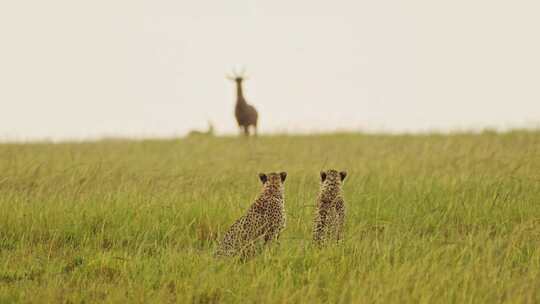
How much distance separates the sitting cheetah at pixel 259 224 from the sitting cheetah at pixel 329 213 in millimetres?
322

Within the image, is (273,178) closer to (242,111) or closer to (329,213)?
(329,213)

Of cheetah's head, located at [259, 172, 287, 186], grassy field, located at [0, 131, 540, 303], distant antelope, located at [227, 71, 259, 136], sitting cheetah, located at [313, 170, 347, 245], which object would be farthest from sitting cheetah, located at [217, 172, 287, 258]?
distant antelope, located at [227, 71, 259, 136]

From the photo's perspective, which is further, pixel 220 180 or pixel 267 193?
pixel 220 180

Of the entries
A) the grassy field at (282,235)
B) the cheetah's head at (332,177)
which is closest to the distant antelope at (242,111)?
the grassy field at (282,235)

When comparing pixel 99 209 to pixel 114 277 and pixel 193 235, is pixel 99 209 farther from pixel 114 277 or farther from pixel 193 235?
pixel 114 277

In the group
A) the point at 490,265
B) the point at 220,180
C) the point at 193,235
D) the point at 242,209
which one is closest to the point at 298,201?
the point at 242,209

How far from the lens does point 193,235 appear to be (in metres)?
7.26

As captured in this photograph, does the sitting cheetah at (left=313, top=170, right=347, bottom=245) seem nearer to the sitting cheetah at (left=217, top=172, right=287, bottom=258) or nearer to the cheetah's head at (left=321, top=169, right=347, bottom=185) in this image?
the cheetah's head at (left=321, top=169, right=347, bottom=185)

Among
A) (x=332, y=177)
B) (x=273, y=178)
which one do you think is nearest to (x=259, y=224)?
(x=273, y=178)

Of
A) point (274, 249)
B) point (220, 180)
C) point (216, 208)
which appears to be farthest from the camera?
point (220, 180)

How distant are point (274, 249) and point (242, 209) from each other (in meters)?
1.81

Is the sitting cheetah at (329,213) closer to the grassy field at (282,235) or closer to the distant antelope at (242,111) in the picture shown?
the grassy field at (282,235)

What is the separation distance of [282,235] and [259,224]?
4.42ft

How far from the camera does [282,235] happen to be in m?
7.25
